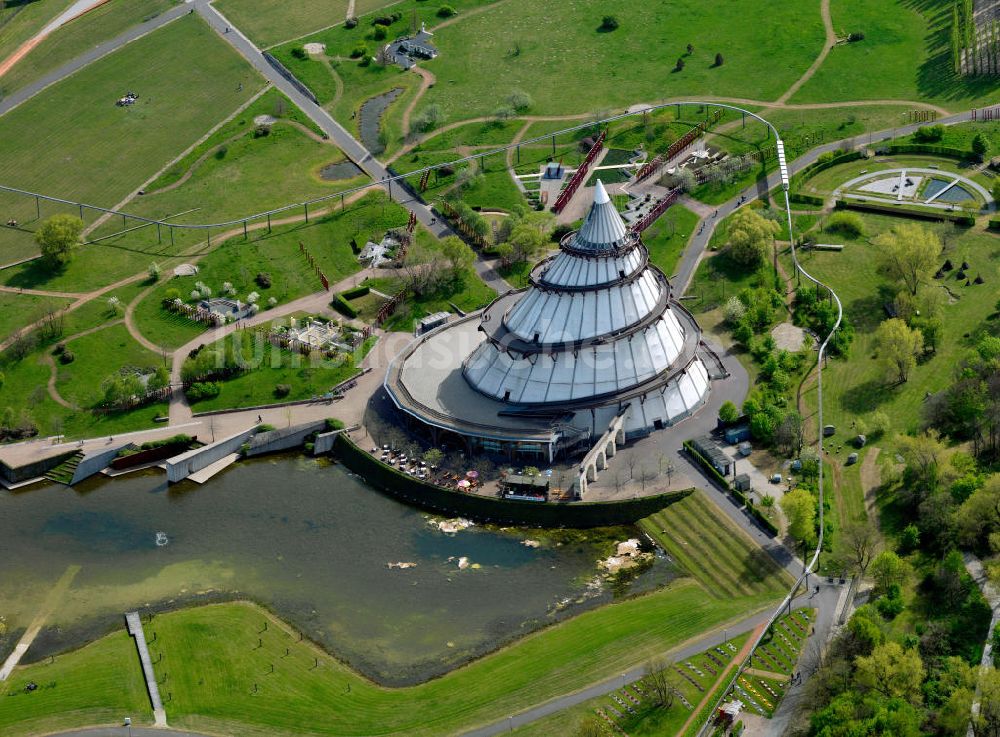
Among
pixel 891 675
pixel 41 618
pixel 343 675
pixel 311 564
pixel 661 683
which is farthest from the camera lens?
pixel 311 564

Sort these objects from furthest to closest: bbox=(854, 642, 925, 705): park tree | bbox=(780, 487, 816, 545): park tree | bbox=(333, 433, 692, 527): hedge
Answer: bbox=(333, 433, 692, 527): hedge < bbox=(780, 487, 816, 545): park tree < bbox=(854, 642, 925, 705): park tree

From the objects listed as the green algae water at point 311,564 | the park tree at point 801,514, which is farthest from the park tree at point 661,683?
the park tree at point 801,514

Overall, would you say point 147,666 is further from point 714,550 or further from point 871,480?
point 871,480

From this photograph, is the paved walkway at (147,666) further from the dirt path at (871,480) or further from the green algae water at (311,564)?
the dirt path at (871,480)

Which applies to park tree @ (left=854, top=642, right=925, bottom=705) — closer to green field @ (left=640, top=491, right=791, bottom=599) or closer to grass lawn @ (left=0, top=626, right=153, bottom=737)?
green field @ (left=640, top=491, right=791, bottom=599)

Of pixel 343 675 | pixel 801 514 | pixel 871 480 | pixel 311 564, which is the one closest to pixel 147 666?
pixel 343 675

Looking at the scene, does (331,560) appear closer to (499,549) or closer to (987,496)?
(499,549)

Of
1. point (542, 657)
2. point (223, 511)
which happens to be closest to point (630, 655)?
point (542, 657)

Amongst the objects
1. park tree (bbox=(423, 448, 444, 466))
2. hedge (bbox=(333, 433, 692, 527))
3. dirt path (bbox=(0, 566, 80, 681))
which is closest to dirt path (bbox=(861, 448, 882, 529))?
hedge (bbox=(333, 433, 692, 527))
